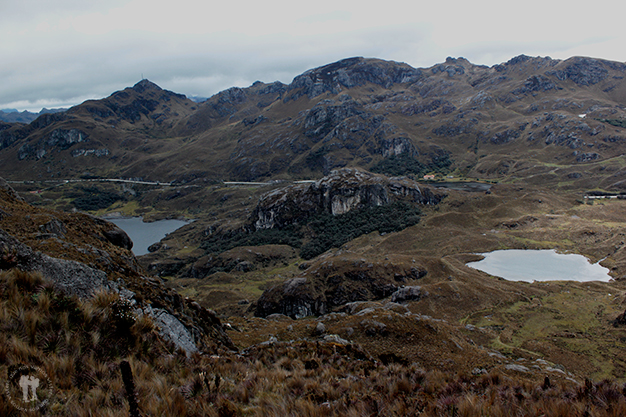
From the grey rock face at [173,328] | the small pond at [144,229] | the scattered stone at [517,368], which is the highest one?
the grey rock face at [173,328]

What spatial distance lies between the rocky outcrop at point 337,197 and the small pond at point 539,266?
3657 centimetres

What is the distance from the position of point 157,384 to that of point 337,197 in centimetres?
8728

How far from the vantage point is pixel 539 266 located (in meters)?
47.2

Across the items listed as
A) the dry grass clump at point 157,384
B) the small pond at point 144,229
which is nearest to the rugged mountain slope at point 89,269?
the dry grass clump at point 157,384

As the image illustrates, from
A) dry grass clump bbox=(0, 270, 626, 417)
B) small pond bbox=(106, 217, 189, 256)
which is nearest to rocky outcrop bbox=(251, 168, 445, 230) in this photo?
small pond bbox=(106, 217, 189, 256)

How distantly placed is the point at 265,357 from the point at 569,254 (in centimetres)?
6192

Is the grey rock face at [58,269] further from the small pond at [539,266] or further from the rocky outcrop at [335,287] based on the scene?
the small pond at [539,266]

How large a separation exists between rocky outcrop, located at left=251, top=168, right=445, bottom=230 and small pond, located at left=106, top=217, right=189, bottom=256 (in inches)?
1766

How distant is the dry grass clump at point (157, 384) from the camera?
3701 millimetres

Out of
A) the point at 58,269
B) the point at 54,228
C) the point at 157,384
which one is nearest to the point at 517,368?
the point at 157,384

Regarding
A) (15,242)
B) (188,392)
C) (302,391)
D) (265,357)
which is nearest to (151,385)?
(188,392)

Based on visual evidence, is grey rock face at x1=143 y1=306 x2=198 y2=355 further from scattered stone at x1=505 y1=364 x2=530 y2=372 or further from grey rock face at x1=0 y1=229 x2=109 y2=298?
scattered stone at x1=505 y1=364 x2=530 y2=372

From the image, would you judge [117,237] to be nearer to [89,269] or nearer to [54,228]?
[54,228]

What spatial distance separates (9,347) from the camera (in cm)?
365
